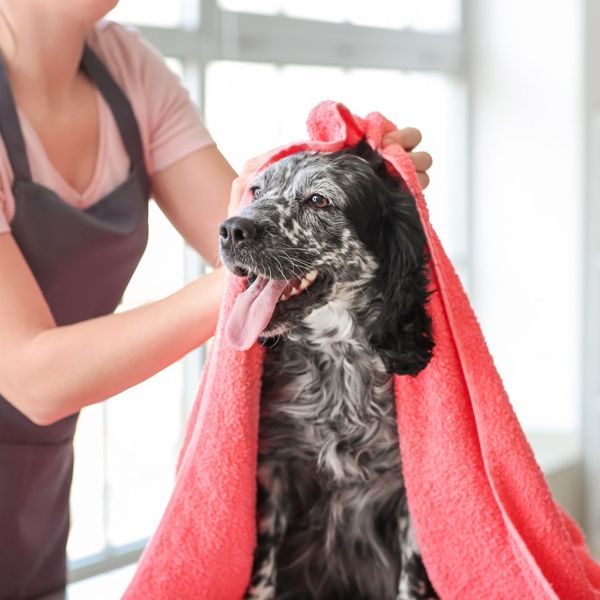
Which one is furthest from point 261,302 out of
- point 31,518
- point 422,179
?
point 31,518

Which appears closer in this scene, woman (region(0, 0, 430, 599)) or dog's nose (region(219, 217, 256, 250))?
dog's nose (region(219, 217, 256, 250))

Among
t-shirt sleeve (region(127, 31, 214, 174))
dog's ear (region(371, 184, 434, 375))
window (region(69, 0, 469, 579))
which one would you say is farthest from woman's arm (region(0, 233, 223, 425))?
window (region(69, 0, 469, 579))

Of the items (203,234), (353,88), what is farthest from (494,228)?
(203,234)

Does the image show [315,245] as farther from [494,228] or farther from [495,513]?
[494,228]

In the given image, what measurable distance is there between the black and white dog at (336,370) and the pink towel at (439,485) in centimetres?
4

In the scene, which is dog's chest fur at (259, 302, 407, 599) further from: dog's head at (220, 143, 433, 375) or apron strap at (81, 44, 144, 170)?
apron strap at (81, 44, 144, 170)

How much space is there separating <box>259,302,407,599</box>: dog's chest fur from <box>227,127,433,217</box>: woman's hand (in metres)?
0.19

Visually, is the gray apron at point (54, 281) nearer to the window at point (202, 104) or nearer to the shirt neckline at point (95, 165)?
the shirt neckline at point (95, 165)

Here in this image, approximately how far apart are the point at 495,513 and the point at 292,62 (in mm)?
2362

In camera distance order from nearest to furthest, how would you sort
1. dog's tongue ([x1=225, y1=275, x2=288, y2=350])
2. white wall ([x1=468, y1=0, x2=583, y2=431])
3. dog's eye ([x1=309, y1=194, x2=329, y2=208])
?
dog's tongue ([x1=225, y1=275, x2=288, y2=350]), dog's eye ([x1=309, y1=194, x2=329, y2=208]), white wall ([x1=468, y1=0, x2=583, y2=431])

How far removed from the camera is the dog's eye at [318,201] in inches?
50.4

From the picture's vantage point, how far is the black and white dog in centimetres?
122

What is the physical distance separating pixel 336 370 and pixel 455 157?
2.92 m

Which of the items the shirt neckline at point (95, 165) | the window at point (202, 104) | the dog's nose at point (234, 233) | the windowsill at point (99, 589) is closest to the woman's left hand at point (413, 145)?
the dog's nose at point (234, 233)
